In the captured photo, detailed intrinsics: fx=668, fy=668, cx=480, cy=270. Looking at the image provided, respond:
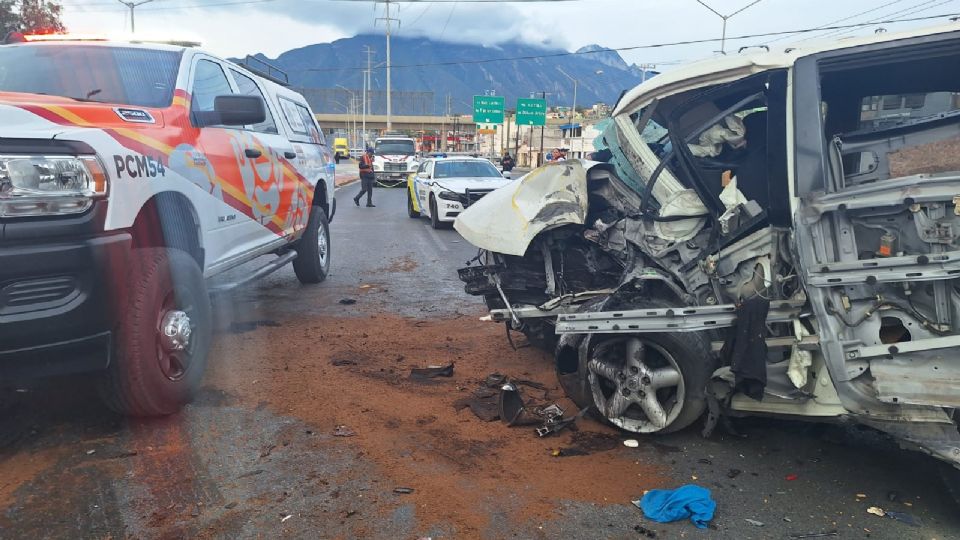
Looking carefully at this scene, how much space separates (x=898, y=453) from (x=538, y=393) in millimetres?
2085

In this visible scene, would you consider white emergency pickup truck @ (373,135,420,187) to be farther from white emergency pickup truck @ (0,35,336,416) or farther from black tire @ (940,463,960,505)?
black tire @ (940,463,960,505)

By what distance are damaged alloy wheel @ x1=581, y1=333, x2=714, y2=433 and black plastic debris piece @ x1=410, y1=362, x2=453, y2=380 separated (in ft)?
4.05

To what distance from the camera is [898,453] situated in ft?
12.0

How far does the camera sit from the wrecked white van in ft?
9.53

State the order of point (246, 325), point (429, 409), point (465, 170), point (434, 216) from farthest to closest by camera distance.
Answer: point (465, 170) < point (434, 216) < point (246, 325) < point (429, 409)

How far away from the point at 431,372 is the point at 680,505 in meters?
2.24

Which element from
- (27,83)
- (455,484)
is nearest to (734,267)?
(455,484)

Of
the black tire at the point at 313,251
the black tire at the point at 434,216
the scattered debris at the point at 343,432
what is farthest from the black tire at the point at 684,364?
the black tire at the point at 434,216

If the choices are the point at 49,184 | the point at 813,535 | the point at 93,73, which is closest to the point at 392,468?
the point at 813,535

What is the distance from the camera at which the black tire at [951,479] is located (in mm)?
2990

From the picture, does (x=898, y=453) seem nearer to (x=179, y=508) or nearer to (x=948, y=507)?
(x=948, y=507)

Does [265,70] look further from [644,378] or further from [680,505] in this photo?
[680,505]

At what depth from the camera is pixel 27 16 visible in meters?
21.7

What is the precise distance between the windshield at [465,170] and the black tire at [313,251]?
7515 millimetres
